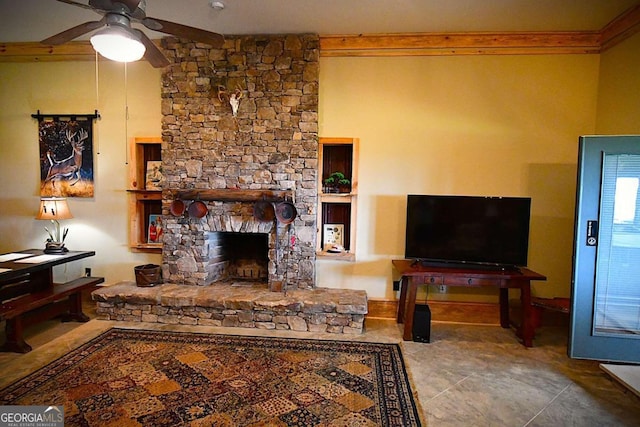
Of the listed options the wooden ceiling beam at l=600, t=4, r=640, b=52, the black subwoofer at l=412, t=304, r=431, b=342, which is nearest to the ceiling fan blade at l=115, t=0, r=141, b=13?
the black subwoofer at l=412, t=304, r=431, b=342

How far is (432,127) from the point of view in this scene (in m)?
3.90

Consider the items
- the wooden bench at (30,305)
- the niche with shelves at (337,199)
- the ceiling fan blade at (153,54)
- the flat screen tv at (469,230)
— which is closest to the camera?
the ceiling fan blade at (153,54)

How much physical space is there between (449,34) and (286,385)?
3829 mm

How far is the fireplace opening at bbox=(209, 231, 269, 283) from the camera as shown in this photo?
4.40 m

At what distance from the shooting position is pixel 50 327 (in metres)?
3.61

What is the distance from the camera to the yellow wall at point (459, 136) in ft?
12.3

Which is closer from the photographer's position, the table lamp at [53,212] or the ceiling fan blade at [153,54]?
the ceiling fan blade at [153,54]

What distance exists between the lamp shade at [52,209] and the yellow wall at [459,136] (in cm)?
303

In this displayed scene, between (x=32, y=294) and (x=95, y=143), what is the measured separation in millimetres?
1888

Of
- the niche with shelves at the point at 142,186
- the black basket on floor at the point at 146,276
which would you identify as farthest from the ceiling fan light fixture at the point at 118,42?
the black basket on floor at the point at 146,276

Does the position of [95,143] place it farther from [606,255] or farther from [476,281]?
[606,255]

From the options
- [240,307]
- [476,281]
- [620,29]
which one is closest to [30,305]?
[240,307]

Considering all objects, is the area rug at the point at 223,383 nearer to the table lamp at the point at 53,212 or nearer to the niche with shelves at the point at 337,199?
the niche with shelves at the point at 337,199

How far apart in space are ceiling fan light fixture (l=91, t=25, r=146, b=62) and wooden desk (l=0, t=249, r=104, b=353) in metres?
2.23
